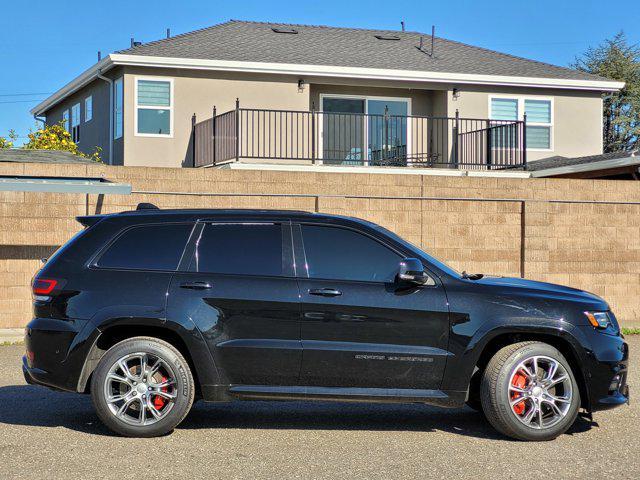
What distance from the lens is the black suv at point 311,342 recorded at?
6641 mm

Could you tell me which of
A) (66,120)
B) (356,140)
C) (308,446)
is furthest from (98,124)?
(308,446)

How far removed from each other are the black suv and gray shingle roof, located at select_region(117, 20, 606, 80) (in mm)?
14726

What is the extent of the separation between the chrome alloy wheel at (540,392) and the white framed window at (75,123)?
21037 millimetres

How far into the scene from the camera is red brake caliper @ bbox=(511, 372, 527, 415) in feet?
21.9

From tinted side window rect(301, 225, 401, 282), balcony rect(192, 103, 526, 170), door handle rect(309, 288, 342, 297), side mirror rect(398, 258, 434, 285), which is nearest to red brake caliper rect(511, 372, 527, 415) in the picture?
side mirror rect(398, 258, 434, 285)

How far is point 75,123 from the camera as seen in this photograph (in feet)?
84.8

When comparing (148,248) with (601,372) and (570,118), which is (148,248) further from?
(570,118)

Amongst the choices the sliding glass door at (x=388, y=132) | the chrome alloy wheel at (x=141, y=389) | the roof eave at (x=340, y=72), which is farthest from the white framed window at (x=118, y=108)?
the chrome alloy wheel at (x=141, y=389)

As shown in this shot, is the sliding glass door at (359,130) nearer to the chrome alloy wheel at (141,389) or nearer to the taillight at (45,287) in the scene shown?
the taillight at (45,287)

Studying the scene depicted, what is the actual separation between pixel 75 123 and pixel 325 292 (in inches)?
822

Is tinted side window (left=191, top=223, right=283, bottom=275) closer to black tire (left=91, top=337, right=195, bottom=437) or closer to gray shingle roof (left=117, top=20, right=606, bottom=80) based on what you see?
black tire (left=91, top=337, right=195, bottom=437)

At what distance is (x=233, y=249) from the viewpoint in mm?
6957

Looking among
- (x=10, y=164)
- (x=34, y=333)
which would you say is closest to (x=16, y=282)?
(x=10, y=164)

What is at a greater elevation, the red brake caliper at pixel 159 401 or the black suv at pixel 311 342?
the black suv at pixel 311 342
